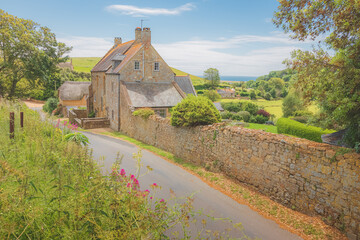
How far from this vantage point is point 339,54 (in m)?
9.64

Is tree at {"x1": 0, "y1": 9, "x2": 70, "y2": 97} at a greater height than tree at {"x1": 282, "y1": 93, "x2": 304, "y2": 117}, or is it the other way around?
tree at {"x1": 0, "y1": 9, "x2": 70, "y2": 97}

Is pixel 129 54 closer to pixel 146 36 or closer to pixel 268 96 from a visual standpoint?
pixel 146 36

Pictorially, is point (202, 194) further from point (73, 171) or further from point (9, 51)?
point (9, 51)

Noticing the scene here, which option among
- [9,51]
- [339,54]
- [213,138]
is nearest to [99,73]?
[9,51]

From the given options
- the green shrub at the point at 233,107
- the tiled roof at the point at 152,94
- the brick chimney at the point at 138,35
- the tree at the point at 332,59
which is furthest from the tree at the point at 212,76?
the tree at the point at 332,59

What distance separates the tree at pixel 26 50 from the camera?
82.2ft

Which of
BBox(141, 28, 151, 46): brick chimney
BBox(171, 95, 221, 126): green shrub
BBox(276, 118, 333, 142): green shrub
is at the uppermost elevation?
BBox(141, 28, 151, 46): brick chimney

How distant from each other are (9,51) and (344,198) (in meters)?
29.3

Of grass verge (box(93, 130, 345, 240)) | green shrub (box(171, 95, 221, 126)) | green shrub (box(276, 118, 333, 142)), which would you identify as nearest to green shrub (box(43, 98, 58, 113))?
green shrub (box(276, 118, 333, 142))

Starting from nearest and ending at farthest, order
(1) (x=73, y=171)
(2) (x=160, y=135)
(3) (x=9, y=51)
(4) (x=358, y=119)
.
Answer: (1) (x=73, y=171) < (4) (x=358, y=119) < (2) (x=160, y=135) < (3) (x=9, y=51)

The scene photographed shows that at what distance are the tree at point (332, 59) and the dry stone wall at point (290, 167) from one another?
164cm

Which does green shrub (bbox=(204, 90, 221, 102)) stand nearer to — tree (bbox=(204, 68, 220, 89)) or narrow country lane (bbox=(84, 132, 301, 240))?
tree (bbox=(204, 68, 220, 89))

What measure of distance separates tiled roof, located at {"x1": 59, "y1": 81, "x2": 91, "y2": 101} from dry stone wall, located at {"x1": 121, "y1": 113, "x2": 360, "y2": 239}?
45.2 meters

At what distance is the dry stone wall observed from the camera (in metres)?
8.17
